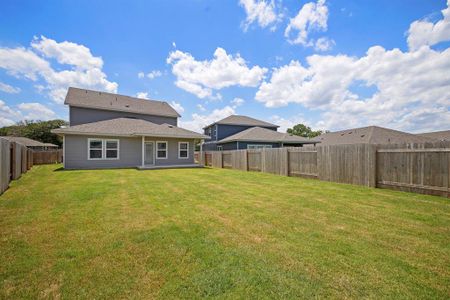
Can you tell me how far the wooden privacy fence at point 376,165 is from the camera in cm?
640

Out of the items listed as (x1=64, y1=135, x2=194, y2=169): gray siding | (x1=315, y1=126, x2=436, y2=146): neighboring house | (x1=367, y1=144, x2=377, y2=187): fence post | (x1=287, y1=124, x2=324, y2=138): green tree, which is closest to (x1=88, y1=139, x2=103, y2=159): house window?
(x1=64, y1=135, x2=194, y2=169): gray siding

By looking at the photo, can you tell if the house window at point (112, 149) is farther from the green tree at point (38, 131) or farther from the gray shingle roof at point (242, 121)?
the green tree at point (38, 131)

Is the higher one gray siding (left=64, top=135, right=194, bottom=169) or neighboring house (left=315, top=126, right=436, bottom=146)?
neighboring house (left=315, top=126, right=436, bottom=146)

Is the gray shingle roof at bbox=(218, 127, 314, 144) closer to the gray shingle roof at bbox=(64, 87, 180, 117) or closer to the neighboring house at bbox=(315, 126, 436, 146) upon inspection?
the neighboring house at bbox=(315, 126, 436, 146)

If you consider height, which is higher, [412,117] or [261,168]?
[412,117]

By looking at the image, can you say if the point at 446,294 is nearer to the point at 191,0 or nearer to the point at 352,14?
the point at 352,14

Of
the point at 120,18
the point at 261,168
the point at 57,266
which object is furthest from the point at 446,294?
the point at 120,18

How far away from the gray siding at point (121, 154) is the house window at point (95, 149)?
0.26 meters

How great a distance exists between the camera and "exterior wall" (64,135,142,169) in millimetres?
15086

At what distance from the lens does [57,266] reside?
2.58 meters

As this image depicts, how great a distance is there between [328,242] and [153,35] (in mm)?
16226

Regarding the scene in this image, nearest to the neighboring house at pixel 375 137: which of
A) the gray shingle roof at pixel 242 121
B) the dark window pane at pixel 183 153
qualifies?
the gray shingle roof at pixel 242 121

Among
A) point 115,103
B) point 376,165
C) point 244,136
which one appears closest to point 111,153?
point 115,103

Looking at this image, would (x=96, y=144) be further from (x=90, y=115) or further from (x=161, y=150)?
(x=90, y=115)
